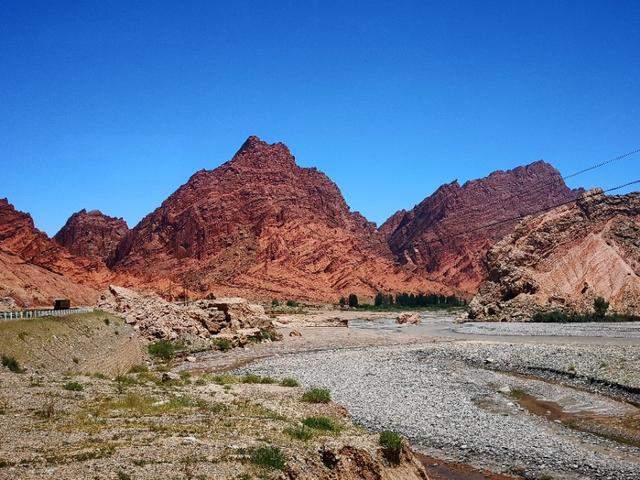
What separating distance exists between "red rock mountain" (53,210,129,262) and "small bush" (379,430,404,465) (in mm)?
179914

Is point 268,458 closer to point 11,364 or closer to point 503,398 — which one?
point 11,364

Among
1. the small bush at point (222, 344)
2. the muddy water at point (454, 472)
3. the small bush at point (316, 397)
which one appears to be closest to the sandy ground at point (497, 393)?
the muddy water at point (454, 472)

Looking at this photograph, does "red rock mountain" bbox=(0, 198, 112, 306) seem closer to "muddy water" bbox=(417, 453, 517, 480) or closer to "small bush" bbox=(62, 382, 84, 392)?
"small bush" bbox=(62, 382, 84, 392)

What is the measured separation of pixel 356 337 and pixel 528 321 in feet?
80.0

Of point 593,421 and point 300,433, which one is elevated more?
point 300,433

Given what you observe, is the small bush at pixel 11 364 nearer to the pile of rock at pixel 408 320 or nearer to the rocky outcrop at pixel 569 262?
the rocky outcrop at pixel 569 262

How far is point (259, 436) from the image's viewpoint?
1217 centimetres

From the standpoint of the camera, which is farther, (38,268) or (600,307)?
(38,268)

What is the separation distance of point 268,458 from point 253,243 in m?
141

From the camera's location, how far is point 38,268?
227 ft

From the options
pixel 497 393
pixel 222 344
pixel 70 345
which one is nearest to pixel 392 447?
pixel 497 393

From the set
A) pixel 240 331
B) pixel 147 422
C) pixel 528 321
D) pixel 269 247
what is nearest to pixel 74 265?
pixel 269 247

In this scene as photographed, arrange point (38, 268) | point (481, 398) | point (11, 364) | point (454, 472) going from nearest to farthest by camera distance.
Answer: point (454, 472)
point (11, 364)
point (481, 398)
point (38, 268)

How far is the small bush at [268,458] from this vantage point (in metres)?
10.1
